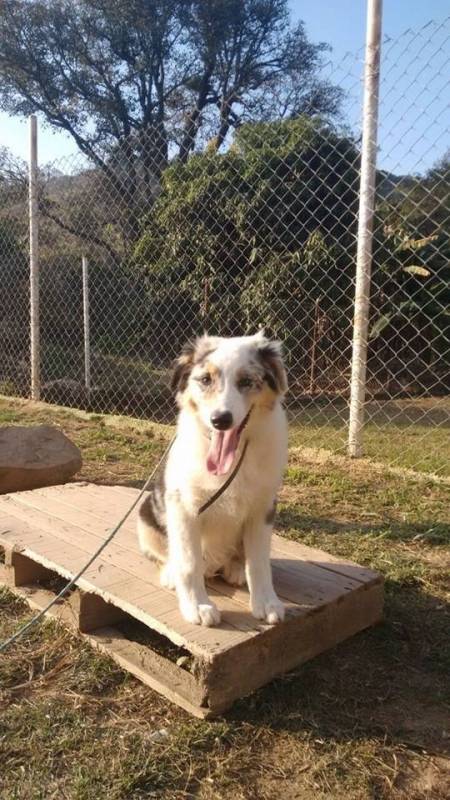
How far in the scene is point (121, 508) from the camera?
353 cm

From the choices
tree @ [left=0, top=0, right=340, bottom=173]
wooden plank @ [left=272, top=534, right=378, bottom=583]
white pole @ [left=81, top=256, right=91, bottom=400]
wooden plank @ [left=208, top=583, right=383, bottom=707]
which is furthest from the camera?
tree @ [left=0, top=0, right=340, bottom=173]

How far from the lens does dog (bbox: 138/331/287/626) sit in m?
2.20

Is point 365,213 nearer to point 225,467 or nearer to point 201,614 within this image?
point 225,467

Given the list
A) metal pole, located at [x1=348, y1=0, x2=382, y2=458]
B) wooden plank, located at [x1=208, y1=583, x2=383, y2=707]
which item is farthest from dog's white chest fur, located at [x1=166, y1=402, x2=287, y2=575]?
metal pole, located at [x1=348, y1=0, x2=382, y2=458]

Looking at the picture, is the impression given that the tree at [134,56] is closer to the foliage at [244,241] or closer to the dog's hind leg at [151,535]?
the foliage at [244,241]

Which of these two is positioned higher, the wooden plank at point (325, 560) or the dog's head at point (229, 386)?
the dog's head at point (229, 386)

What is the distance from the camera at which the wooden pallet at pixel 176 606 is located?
2.08 metres

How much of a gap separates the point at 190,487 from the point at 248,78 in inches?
904

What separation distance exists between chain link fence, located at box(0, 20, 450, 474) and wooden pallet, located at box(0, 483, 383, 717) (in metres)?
4.04

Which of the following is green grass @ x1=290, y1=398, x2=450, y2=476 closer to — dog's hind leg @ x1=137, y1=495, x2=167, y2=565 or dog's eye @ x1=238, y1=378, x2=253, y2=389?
dog's hind leg @ x1=137, y1=495, x2=167, y2=565

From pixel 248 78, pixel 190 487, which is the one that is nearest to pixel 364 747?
pixel 190 487

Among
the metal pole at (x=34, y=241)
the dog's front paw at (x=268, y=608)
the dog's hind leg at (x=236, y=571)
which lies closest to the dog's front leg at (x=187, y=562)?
the dog's front paw at (x=268, y=608)

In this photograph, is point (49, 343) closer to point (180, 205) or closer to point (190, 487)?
point (180, 205)

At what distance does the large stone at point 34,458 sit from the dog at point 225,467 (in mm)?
2183
